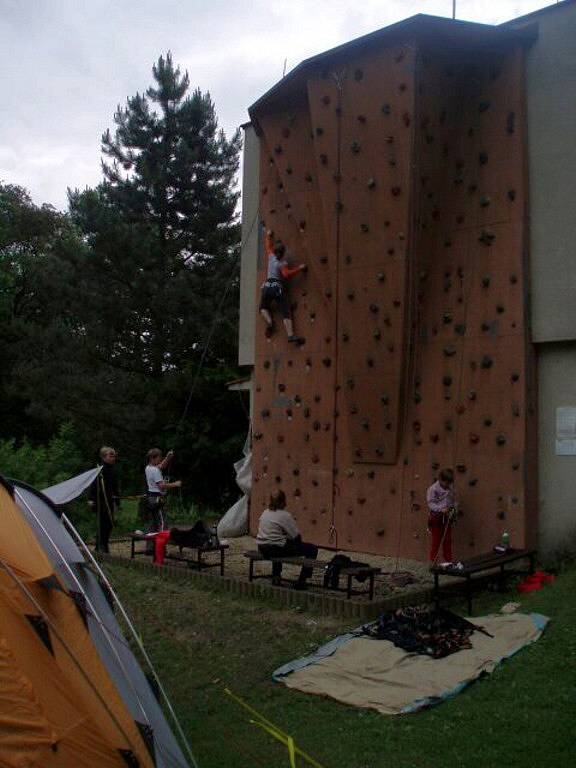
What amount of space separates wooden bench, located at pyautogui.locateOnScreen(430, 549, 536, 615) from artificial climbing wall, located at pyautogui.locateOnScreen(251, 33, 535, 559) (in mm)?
359

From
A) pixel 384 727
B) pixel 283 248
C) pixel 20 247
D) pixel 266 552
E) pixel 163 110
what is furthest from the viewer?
pixel 20 247

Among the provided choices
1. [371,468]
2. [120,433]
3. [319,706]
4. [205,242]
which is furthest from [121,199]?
[319,706]

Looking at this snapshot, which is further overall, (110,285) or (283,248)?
(110,285)

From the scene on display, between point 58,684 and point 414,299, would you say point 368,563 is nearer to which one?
point 414,299

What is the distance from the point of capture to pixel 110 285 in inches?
1048

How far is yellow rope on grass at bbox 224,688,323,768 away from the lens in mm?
5848

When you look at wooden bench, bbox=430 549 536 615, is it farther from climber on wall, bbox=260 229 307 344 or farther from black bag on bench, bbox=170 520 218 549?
climber on wall, bbox=260 229 307 344

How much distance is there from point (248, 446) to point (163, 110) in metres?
15.8

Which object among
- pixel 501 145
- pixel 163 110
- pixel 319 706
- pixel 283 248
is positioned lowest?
pixel 319 706

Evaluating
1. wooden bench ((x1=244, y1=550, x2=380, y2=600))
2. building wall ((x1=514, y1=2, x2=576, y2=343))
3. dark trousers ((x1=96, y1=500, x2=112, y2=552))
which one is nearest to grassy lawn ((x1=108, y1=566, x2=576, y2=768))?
wooden bench ((x1=244, y1=550, x2=380, y2=600))

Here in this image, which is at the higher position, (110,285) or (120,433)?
(110,285)

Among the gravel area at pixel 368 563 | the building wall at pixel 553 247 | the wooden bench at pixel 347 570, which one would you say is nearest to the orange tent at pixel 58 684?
the wooden bench at pixel 347 570

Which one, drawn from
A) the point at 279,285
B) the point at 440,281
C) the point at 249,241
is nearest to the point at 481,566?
the point at 440,281

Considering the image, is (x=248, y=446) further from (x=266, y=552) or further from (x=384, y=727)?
(x=384, y=727)
